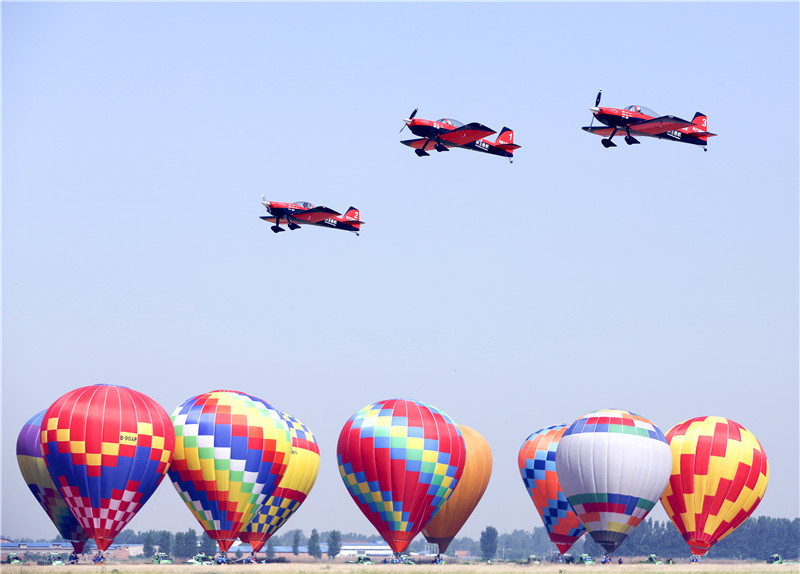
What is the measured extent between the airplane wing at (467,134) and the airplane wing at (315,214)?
9683 mm

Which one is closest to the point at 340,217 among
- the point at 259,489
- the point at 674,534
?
the point at 259,489

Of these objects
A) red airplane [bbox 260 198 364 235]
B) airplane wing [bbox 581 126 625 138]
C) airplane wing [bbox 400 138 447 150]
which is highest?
airplane wing [bbox 581 126 625 138]

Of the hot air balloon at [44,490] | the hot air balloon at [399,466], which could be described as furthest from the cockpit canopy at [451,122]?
the hot air balloon at [44,490]

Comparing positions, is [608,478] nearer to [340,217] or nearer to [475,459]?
[475,459]

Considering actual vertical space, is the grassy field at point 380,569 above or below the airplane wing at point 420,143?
below

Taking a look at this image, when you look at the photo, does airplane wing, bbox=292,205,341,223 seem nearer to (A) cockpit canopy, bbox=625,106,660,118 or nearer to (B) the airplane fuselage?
(B) the airplane fuselage

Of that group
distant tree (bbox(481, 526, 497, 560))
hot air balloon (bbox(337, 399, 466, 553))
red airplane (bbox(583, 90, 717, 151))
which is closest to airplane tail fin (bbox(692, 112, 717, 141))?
red airplane (bbox(583, 90, 717, 151))

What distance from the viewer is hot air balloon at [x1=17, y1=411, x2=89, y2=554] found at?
233 feet

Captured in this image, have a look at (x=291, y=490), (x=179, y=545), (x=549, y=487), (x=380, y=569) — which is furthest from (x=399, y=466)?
(x=179, y=545)

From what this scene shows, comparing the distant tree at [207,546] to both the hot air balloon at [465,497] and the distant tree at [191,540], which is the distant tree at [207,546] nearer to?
the distant tree at [191,540]

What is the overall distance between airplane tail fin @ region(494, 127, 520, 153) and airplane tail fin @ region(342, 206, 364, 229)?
10991 mm

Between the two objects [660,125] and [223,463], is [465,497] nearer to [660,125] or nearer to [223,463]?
[223,463]

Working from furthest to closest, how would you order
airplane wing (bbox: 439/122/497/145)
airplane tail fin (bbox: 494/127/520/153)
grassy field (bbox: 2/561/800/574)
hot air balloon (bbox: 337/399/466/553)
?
1. hot air balloon (bbox: 337/399/466/553)
2. airplane tail fin (bbox: 494/127/520/153)
3. airplane wing (bbox: 439/122/497/145)
4. grassy field (bbox: 2/561/800/574)

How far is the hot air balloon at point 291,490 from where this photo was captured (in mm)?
75544
